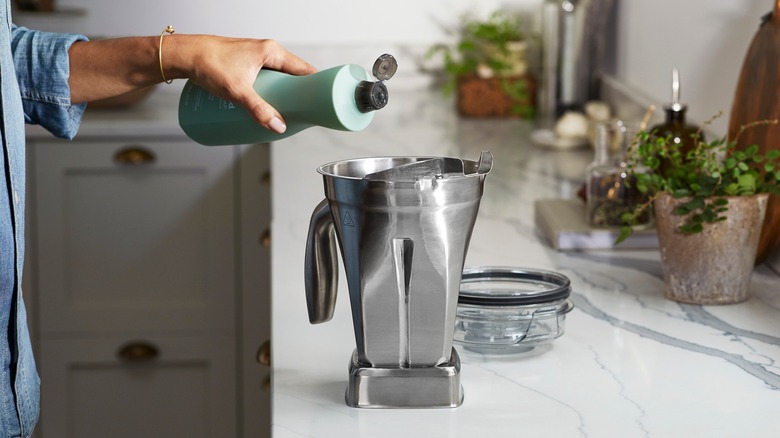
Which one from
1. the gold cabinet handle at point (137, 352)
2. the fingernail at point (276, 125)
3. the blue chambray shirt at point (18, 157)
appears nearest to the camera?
the fingernail at point (276, 125)

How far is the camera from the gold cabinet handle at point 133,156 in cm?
247

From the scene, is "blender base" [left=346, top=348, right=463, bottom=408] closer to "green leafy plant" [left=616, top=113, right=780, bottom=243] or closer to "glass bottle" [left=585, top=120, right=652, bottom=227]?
"green leafy plant" [left=616, top=113, right=780, bottom=243]

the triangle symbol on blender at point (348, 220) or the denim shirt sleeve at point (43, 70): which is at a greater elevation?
the denim shirt sleeve at point (43, 70)

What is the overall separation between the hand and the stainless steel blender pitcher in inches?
4.3

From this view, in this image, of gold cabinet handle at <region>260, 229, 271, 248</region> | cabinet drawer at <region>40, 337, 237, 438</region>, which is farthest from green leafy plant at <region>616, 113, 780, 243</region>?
cabinet drawer at <region>40, 337, 237, 438</region>

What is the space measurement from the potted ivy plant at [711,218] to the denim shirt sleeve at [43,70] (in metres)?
0.69

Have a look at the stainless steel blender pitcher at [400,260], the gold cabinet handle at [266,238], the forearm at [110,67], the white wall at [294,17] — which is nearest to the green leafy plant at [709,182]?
the stainless steel blender pitcher at [400,260]

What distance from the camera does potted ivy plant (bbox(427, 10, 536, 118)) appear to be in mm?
2773

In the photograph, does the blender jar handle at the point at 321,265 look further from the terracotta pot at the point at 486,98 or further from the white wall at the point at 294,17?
the white wall at the point at 294,17

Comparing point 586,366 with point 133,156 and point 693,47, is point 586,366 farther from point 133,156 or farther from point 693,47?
point 133,156

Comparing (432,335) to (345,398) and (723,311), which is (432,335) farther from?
(723,311)

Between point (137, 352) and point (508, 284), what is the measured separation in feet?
5.25

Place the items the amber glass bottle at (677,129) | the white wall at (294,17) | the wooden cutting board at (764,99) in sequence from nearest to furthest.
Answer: the wooden cutting board at (764,99) < the amber glass bottle at (677,129) < the white wall at (294,17)

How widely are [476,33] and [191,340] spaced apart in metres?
1.15
